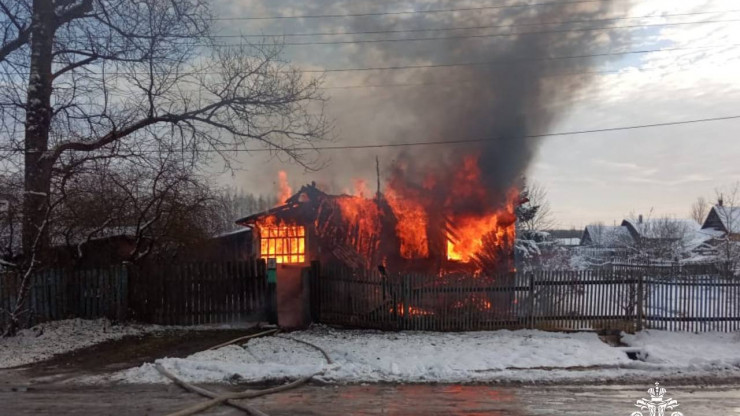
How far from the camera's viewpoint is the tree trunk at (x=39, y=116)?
38.3 ft

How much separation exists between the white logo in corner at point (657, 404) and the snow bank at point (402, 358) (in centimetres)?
143

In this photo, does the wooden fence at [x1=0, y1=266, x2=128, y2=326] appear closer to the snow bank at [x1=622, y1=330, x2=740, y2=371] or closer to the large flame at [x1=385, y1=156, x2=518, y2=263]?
the large flame at [x1=385, y1=156, x2=518, y2=263]

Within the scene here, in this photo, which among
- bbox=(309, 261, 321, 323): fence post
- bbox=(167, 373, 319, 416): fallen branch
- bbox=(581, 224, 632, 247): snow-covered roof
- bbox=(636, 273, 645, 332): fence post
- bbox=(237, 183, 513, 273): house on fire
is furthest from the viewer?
bbox=(581, 224, 632, 247): snow-covered roof

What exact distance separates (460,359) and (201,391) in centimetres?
402

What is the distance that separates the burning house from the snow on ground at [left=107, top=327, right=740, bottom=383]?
17.9 ft

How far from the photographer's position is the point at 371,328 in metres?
11.7

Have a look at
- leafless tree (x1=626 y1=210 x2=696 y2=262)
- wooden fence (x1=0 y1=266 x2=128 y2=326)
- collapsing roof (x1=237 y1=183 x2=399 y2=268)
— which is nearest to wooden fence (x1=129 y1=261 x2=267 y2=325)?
wooden fence (x1=0 y1=266 x2=128 y2=326)

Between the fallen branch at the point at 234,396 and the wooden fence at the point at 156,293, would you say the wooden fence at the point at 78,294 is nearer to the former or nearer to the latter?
the wooden fence at the point at 156,293

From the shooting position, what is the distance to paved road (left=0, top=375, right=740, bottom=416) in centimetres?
605

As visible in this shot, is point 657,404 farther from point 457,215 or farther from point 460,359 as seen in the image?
point 457,215

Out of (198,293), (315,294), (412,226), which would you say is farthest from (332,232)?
(198,293)

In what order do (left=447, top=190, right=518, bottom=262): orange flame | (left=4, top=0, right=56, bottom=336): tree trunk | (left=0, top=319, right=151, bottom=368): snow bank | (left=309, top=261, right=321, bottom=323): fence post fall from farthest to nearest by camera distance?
(left=447, top=190, right=518, bottom=262): orange flame
(left=309, top=261, right=321, bottom=323): fence post
(left=4, top=0, right=56, bottom=336): tree trunk
(left=0, top=319, right=151, bottom=368): snow bank

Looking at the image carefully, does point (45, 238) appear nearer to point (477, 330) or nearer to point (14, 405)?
point (14, 405)

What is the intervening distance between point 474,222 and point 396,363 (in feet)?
28.7
